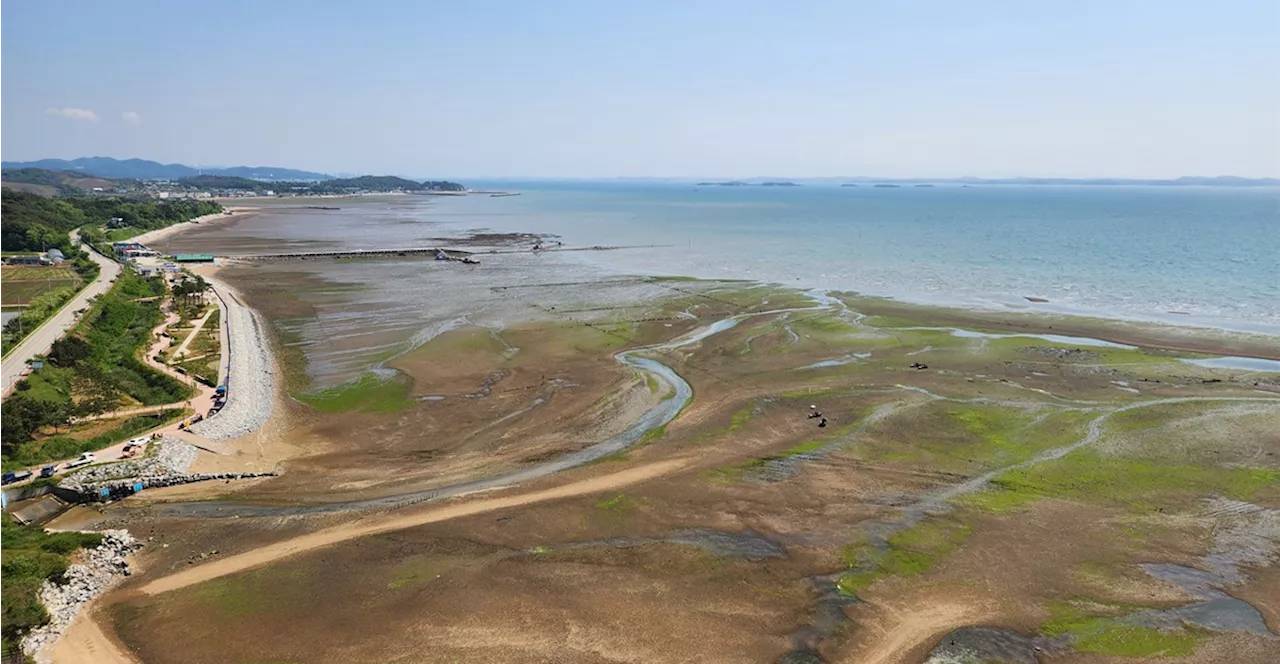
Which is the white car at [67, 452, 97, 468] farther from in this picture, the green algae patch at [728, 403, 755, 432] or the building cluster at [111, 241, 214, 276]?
the building cluster at [111, 241, 214, 276]

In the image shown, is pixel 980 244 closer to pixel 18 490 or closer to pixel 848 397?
pixel 848 397

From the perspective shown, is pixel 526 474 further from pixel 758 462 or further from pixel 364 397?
pixel 364 397

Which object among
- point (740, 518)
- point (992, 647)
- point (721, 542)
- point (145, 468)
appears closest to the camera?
point (992, 647)

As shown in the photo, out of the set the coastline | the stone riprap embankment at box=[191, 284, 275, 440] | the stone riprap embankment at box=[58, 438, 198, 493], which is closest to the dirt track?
the stone riprap embankment at box=[58, 438, 198, 493]

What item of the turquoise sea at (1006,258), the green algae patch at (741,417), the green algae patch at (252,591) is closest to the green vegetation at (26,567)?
the green algae patch at (252,591)

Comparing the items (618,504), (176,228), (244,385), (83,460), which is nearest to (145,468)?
(83,460)

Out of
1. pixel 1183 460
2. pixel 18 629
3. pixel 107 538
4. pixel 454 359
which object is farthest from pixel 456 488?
pixel 1183 460
